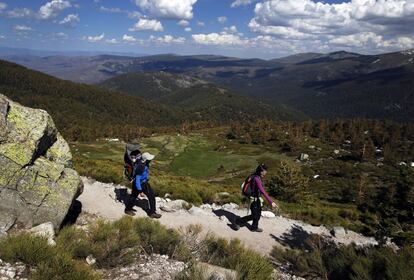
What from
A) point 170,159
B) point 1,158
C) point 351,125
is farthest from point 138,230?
point 351,125

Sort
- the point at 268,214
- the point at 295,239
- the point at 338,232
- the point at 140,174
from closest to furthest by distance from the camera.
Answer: the point at 140,174, the point at 295,239, the point at 338,232, the point at 268,214

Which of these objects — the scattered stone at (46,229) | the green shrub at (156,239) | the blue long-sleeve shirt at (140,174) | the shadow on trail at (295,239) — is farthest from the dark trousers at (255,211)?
the scattered stone at (46,229)

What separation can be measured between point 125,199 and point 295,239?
26.8ft

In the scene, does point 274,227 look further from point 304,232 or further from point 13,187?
point 13,187

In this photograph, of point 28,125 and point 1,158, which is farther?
point 28,125

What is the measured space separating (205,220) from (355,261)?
7.28 m

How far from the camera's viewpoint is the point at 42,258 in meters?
7.86

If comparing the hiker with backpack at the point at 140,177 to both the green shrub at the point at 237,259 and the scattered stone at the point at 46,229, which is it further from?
the scattered stone at the point at 46,229

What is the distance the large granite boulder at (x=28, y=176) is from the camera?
34.6ft

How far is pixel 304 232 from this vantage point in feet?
55.4

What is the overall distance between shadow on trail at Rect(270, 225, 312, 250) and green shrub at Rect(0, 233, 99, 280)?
30.4ft

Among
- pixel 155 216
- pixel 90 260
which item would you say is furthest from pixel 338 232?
pixel 90 260

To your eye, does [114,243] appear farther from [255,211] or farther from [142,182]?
[255,211]

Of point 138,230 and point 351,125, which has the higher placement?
point 138,230
